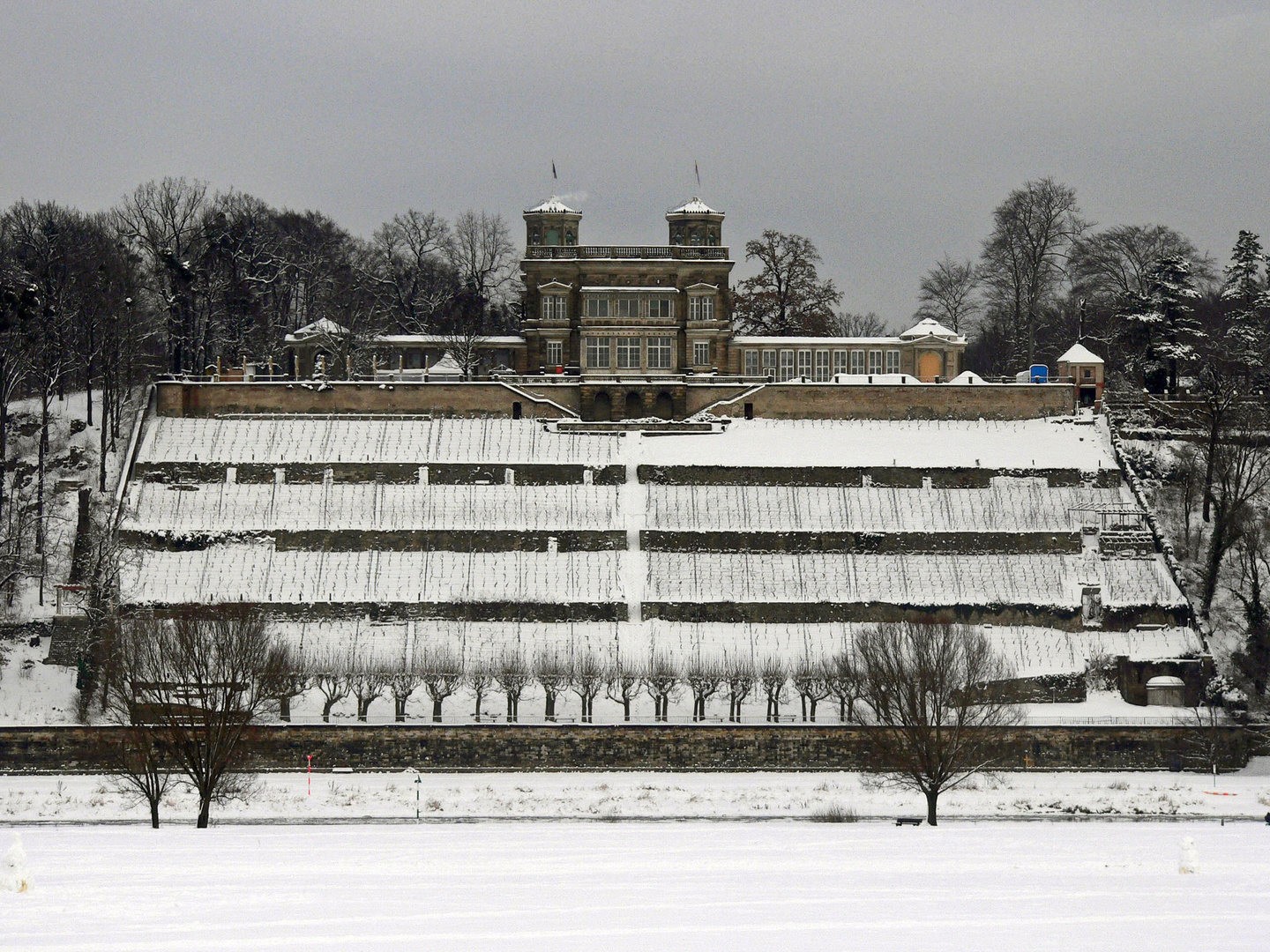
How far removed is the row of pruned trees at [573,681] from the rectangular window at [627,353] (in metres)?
30.7

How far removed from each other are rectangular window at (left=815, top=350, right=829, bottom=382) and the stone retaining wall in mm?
36911

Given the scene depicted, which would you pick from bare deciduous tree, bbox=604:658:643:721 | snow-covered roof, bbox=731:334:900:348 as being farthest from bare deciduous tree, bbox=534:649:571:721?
snow-covered roof, bbox=731:334:900:348

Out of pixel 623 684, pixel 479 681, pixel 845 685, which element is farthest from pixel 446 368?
pixel 845 685

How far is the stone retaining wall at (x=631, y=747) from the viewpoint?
167ft

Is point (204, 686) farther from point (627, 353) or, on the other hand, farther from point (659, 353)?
point (659, 353)

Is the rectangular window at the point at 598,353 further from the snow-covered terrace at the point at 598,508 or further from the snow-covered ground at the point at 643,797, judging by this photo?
the snow-covered ground at the point at 643,797

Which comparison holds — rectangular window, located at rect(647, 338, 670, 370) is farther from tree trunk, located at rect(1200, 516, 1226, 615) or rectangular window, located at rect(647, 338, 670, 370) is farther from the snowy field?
the snowy field

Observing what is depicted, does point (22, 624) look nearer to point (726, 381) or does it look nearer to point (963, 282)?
point (726, 381)

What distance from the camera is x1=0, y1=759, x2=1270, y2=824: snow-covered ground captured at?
42906 mm

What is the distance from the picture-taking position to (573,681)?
54.6 metres

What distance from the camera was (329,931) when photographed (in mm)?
21703

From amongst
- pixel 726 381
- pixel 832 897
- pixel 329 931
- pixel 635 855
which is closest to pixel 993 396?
pixel 726 381

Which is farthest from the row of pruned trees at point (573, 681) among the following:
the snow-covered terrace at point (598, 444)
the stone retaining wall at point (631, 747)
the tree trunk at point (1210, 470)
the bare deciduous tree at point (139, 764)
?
the tree trunk at point (1210, 470)

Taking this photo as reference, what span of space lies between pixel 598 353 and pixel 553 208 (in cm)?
985
